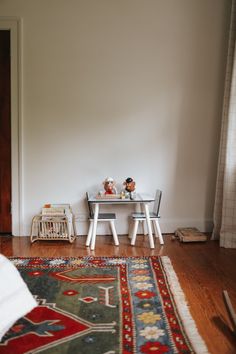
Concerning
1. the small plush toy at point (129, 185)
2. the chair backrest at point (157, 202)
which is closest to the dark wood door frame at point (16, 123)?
the small plush toy at point (129, 185)

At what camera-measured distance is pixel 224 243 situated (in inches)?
135

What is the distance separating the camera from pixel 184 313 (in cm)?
201

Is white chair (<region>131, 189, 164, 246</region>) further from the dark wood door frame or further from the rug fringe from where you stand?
the dark wood door frame

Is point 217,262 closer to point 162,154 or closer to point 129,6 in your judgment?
point 162,154

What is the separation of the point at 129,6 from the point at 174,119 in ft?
Result: 4.25

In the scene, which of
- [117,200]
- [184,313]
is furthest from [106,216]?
[184,313]

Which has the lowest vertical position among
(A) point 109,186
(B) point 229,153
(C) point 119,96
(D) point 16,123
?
(A) point 109,186

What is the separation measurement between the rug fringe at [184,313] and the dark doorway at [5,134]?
1915mm

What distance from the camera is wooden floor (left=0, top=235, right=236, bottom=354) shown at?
186 centimetres

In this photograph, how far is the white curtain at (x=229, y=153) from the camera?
11.1 feet

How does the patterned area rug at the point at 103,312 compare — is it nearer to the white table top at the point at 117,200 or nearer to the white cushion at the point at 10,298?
the white cushion at the point at 10,298

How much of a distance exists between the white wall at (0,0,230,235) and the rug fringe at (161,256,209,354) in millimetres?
1276

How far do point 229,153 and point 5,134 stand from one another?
2.39 meters

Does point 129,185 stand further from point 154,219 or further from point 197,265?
point 197,265
